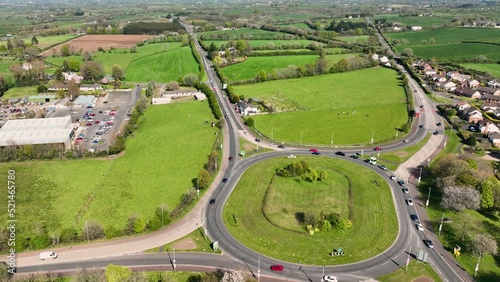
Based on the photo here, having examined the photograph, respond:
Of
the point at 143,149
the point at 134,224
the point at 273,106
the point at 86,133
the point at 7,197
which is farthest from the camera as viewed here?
the point at 273,106

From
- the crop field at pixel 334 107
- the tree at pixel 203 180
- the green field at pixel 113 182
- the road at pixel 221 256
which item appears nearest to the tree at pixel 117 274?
the road at pixel 221 256

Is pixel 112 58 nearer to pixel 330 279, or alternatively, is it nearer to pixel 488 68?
pixel 330 279

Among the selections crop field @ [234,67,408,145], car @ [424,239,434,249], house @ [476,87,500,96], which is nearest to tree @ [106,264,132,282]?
car @ [424,239,434,249]

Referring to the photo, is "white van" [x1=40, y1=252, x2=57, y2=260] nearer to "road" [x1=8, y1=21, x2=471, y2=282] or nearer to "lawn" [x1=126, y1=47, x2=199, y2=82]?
"road" [x1=8, y1=21, x2=471, y2=282]

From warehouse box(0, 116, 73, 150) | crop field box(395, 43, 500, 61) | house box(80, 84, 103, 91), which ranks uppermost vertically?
crop field box(395, 43, 500, 61)

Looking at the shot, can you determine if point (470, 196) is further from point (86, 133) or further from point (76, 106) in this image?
point (76, 106)

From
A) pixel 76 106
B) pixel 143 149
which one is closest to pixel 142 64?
pixel 76 106

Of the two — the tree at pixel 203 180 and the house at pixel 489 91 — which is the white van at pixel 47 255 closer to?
the tree at pixel 203 180
